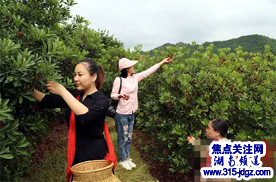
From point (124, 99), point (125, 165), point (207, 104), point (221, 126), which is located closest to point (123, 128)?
point (124, 99)

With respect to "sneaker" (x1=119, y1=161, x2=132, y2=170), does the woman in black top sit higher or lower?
higher

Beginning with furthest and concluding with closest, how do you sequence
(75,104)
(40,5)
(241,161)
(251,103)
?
(251,103), (241,161), (40,5), (75,104)

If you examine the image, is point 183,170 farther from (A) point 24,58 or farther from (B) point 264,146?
(A) point 24,58

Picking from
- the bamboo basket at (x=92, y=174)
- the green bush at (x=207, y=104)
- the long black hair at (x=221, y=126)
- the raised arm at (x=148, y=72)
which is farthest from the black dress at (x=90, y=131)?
the raised arm at (x=148, y=72)

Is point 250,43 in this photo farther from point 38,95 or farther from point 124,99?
point 38,95

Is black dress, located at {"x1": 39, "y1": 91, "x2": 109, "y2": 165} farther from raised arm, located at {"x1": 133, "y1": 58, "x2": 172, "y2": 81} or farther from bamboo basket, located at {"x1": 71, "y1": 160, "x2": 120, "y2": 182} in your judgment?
raised arm, located at {"x1": 133, "y1": 58, "x2": 172, "y2": 81}

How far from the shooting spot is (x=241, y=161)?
3355 millimetres

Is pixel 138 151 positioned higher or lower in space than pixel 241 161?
lower

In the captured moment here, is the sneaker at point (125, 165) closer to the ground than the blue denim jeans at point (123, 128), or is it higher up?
closer to the ground

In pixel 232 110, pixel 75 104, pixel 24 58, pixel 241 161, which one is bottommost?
pixel 241 161

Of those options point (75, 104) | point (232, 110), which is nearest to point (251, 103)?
point (232, 110)

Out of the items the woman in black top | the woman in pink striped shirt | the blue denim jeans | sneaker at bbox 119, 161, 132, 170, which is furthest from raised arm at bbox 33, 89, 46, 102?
sneaker at bbox 119, 161, 132, 170

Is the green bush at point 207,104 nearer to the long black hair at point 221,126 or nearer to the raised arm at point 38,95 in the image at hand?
the long black hair at point 221,126

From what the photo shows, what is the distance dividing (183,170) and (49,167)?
9.03ft
